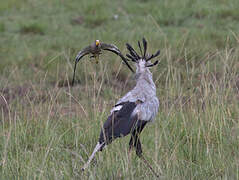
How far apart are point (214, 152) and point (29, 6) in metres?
5.64

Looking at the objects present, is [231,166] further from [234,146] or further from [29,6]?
[29,6]

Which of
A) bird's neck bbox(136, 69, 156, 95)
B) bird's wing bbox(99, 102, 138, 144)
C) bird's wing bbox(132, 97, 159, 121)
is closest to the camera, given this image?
bird's wing bbox(99, 102, 138, 144)

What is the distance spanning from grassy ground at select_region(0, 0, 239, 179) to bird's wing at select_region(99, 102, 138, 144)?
135mm

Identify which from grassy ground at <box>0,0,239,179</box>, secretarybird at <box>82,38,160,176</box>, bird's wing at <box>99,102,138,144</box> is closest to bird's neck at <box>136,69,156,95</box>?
secretarybird at <box>82,38,160,176</box>

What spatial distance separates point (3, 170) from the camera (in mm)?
3879

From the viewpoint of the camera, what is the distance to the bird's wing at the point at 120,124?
369 cm

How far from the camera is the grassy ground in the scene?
3961 mm

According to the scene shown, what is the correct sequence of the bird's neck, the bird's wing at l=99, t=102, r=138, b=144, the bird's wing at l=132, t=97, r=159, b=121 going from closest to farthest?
the bird's wing at l=99, t=102, r=138, b=144 → the bird's wing at l=132, t=97, r=159, b=121 → the bird's neck

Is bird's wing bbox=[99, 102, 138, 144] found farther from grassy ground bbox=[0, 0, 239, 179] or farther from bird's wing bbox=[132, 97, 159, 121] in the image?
grassy ground bbox=[0, 0, 239, 179]

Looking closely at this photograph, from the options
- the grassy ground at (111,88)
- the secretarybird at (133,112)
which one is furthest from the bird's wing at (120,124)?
the grassy ground at (111,88)

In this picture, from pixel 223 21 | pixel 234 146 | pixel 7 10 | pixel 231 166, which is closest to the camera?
pixel 231 166

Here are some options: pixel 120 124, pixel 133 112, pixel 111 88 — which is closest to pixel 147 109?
pixel 133 112

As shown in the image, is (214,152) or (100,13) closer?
(214,152)

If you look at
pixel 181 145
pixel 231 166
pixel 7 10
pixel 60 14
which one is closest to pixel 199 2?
pixel 60 14
